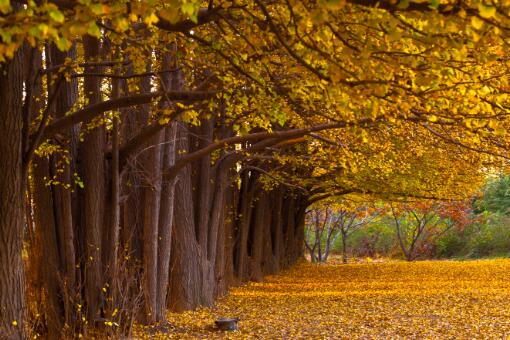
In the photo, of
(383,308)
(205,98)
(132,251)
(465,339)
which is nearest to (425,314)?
(383,308)

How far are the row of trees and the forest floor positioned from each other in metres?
0.98

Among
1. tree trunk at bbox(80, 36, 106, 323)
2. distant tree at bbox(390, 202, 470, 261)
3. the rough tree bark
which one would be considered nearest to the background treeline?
distant tree at bbox(390, 202, 470, 261)

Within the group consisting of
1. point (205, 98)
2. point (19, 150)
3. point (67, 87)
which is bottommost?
point (19, 150)

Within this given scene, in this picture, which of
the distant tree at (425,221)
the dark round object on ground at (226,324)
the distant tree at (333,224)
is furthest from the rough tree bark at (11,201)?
the distant tree at (425,221)

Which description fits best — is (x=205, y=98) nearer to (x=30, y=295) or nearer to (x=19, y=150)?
(x=19, y=150)

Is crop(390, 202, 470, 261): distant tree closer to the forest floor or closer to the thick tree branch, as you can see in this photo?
the forest floor

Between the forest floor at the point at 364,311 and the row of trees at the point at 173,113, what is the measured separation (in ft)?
3.22

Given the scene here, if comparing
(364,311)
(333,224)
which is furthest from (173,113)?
(333,224)

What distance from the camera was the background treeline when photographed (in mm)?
44469

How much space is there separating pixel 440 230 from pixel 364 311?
31165 millimetres

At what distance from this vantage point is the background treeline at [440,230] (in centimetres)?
4447

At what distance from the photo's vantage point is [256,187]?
25062 mm

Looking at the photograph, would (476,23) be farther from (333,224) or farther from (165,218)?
(333,224)

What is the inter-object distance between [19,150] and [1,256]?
108cm
